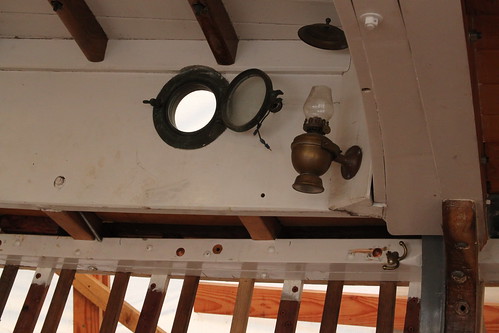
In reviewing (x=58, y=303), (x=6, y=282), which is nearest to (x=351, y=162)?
(x=58, y=303)

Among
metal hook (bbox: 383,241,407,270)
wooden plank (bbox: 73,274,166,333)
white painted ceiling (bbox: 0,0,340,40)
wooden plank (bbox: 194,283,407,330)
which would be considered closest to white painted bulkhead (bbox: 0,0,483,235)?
white painted ceiling (bbox: 0,0,340,40)

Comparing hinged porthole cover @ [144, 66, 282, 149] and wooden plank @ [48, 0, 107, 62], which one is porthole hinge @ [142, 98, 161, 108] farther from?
wooden plank @ [48, 0, 107, 62]

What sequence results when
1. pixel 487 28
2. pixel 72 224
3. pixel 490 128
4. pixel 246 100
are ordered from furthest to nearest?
pixel 72 224 < pixel 246 100 < pixel 490 128 < pixel 487 28

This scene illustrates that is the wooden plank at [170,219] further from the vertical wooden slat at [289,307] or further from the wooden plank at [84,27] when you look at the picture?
the wooden plank at [84,27]

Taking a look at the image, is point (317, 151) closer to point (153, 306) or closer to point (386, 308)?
point (386, 308)

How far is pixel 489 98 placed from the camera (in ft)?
5.49

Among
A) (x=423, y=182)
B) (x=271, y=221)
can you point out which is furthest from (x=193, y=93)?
(x=423, y=182)

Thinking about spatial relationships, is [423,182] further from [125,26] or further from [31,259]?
[31,259]

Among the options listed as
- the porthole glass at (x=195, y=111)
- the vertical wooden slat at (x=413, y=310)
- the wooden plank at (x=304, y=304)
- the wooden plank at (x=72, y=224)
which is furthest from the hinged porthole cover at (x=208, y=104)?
the wooden plank at (x=304, y=304)

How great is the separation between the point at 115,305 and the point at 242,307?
433 millimetres

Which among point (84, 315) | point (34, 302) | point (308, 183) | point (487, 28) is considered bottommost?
point (34, 302)

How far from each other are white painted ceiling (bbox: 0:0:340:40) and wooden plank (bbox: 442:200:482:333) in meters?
0.66

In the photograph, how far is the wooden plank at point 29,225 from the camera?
99.9 inches

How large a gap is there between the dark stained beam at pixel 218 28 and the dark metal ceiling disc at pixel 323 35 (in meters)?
0.23
